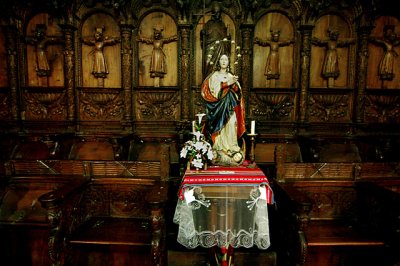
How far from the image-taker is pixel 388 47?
200 inches

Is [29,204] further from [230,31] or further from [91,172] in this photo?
[230,31]

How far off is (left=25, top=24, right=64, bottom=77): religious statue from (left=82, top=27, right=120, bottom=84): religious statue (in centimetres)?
61

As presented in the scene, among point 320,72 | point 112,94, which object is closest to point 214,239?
point 112,94

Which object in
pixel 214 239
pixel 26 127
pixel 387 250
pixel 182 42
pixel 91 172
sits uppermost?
pixel 182 42

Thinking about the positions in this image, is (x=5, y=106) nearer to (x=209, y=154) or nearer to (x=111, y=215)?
(x=111, y=215)

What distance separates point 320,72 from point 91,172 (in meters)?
4.67

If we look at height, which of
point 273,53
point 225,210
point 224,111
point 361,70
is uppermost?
point 273,53

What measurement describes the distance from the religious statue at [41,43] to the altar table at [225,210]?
4.02 m

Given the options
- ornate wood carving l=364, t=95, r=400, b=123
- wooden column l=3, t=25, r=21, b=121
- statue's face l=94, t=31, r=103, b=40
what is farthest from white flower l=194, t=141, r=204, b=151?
wooden column l=3, t=25, r=21, b=121

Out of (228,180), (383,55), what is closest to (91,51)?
(228,180)

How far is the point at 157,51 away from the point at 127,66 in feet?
2.17

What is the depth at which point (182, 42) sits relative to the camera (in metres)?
5.02

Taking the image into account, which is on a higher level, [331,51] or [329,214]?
[331,51]

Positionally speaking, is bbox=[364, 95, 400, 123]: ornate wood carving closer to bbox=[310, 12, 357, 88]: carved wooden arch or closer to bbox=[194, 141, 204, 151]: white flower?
bbox=[310, 12, 357, 88]: carved wooden arch
